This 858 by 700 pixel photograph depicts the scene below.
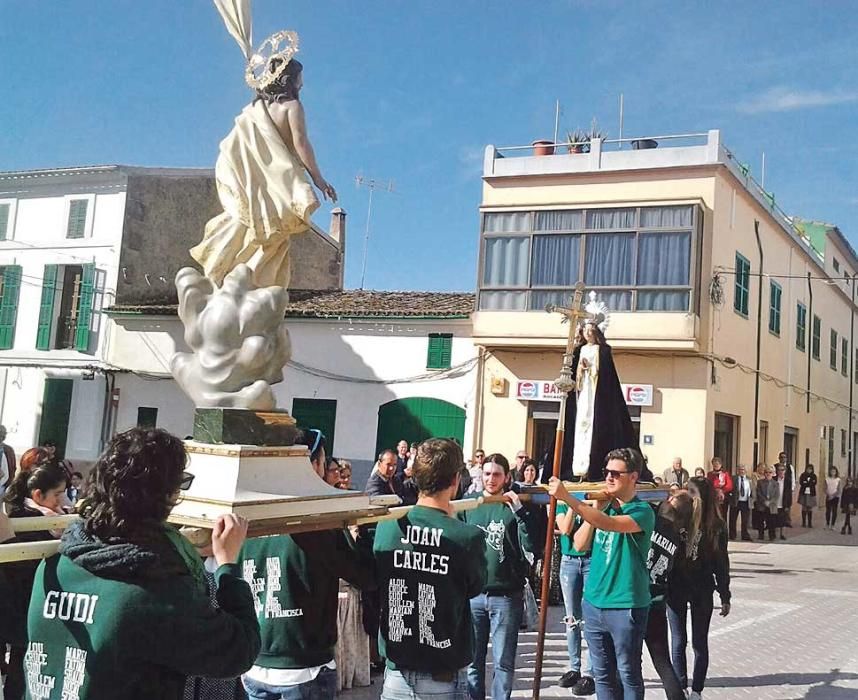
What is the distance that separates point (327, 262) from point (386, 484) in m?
19.3

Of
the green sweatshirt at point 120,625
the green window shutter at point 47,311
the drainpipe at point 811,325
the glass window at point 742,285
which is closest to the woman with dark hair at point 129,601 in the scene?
the green sweatshirt at point 120,625

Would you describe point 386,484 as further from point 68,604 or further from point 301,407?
point 301,407

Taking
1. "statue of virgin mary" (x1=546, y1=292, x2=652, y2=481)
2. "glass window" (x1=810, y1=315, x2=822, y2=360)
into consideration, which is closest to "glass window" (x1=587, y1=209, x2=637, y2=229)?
"statue of virgin mary" (x1=546, y1=292, x2=652, y2=481)

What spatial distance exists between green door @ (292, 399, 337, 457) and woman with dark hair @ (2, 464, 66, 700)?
50.2 feet

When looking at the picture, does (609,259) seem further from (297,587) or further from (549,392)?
(297,587)

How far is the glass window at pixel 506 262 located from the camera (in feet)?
61.9

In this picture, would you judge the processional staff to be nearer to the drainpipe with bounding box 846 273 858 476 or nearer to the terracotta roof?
the terracotta roof

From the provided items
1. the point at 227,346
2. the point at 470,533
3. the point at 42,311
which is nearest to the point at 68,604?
the point at 227,346

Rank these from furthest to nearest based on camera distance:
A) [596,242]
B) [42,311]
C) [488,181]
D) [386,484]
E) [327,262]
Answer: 1. [327,262]
2. [42,311]
3. [488,181]
4. [596,242]
5. [386,484]

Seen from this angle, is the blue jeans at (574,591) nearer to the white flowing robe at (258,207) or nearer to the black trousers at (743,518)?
the white flowing robe at (258,207)

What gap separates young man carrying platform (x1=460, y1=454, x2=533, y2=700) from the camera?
5.55 m

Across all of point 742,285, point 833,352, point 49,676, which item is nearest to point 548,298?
point 742,285

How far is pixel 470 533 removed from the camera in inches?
143

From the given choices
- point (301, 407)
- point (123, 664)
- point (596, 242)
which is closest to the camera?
point (123, 664)
